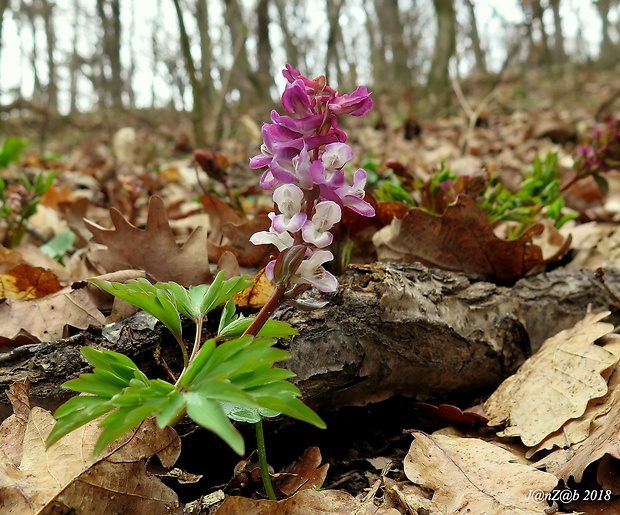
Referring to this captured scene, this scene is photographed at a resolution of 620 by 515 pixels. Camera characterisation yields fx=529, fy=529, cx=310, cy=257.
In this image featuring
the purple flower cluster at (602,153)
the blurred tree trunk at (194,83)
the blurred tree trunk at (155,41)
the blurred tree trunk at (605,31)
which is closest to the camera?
the purple flower cluster at (602,153)

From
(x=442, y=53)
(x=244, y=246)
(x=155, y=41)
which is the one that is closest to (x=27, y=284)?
(x=244, y=246)

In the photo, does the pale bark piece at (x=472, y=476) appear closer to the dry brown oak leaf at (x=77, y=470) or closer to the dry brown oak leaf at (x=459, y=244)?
the dry brown oak leaf at (x=77, y=470)

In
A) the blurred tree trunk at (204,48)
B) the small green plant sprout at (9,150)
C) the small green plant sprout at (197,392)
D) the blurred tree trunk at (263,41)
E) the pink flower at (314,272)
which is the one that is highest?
the blurred tree trunk at (263,41)

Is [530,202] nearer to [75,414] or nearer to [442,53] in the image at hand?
[75,414]

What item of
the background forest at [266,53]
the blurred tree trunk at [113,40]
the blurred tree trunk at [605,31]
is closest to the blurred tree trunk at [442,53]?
the background forest at [266,53]

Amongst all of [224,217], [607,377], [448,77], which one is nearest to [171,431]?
[607,377]

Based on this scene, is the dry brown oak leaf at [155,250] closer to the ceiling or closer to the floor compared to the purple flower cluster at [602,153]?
closer to the floor

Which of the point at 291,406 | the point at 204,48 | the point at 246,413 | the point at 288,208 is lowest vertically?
the point at 246,413
